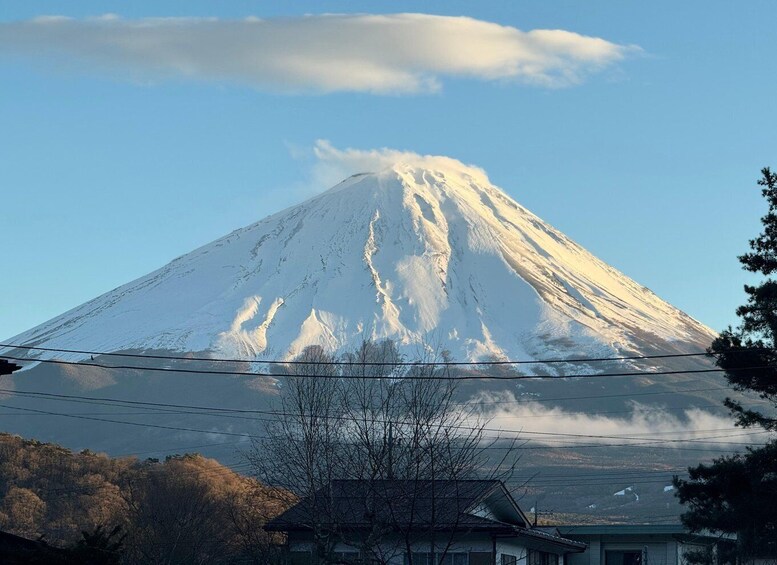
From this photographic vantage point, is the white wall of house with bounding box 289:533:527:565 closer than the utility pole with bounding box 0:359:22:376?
No

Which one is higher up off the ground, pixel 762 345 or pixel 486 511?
pixel 762 345

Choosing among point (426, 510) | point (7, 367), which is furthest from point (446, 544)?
point (7, 367)

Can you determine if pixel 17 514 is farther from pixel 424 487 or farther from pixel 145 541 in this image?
pixel 424 487

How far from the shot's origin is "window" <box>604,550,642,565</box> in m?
42.9

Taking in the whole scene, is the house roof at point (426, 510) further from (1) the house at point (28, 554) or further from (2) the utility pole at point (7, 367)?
(1) the house at point (28, 554)

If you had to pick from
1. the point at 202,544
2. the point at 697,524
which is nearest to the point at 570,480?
the point at 202,544

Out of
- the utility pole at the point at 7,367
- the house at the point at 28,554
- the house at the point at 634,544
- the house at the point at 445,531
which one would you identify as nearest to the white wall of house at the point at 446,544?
the house at the point at 445,531

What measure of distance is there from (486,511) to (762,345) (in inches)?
293

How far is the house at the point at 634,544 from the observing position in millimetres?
42250

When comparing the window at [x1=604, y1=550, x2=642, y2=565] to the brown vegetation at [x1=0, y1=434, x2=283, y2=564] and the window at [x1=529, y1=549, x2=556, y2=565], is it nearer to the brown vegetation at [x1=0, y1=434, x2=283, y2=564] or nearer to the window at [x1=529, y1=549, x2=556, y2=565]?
the window at [x1=529, y1=549, x2=556, y2=565]

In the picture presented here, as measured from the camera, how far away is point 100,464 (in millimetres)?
70312

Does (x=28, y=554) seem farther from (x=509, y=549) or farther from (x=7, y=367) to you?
(x=509, y=549)

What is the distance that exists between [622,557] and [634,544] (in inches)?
21.4

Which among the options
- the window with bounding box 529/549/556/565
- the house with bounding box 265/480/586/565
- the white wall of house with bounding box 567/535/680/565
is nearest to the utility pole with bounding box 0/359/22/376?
the house with bounding box 265/480/586/565
